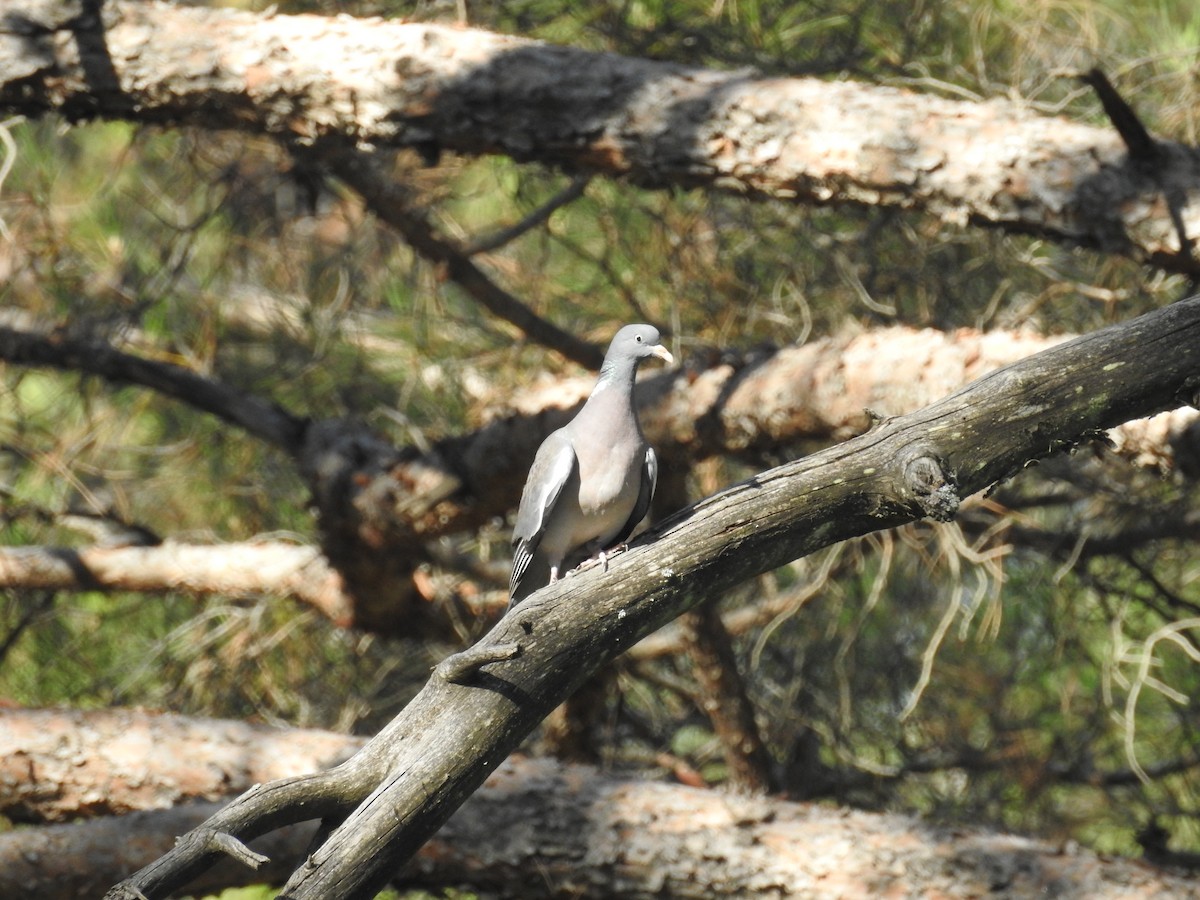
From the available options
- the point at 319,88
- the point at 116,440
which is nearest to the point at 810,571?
the point at 319,88

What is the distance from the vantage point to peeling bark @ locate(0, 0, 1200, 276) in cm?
273

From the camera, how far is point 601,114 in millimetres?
2906

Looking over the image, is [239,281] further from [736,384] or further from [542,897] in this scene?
[542,897]

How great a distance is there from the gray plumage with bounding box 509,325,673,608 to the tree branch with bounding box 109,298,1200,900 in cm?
40

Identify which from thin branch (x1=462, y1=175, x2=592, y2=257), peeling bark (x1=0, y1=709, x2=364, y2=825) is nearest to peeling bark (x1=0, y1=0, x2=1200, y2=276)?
thin branch (x1=462, y1=175, x2=592, y2=257)

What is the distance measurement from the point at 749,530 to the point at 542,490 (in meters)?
0.59

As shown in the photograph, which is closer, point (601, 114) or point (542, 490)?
point (542, 490)

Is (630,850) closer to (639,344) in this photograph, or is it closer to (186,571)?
(639,344)

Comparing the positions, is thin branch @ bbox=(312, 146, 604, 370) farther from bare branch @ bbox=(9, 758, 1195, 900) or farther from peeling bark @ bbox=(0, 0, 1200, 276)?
bare branch @ bbox=(9, 758, 1195, 900)

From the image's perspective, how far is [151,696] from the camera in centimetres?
436

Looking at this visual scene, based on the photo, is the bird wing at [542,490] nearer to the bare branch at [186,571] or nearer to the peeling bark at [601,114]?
the peeling bark at [601,114]

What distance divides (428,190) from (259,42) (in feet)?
3.89

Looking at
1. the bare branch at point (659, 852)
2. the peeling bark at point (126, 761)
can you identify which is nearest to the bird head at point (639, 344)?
the bare branch at point (659, 852)

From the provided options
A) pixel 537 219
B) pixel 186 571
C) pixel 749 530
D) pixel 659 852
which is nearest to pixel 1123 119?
pixel 749 530
